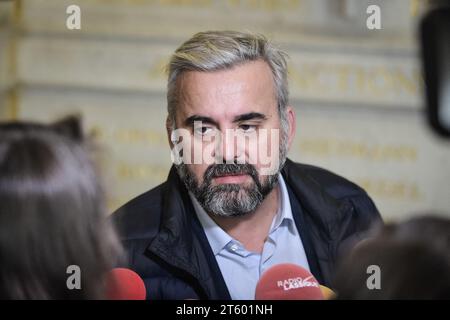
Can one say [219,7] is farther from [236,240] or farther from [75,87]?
[236,240]

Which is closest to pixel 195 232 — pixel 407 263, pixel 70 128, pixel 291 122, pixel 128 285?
pixel 128 285

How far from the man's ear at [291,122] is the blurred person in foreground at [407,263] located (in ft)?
1.92

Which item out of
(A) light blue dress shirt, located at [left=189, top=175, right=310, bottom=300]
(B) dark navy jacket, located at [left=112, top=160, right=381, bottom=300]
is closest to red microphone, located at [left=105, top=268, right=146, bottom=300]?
(B) dark navy jacket, located at [left=112, top=160, right=381, bottom=300]

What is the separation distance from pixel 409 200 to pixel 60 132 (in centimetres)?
104

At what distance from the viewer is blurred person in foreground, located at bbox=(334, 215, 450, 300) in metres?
1.50

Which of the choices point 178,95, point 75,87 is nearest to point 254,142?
point 178,95

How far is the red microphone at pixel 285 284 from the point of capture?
2027mm

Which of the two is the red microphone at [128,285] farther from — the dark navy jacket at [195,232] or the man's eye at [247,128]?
the man's eye at [247,128]

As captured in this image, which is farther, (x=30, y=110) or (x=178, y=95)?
(x=30, y=110)

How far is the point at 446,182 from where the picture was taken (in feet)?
7.33

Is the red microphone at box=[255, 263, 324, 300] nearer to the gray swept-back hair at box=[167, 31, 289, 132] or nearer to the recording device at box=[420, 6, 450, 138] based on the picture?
the gray swept-back hair at box=[167, 31, 289, 132]

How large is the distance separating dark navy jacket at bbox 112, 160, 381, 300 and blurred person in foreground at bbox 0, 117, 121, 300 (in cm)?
47

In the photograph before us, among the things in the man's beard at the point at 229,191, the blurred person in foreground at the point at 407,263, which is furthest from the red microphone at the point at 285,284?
the blurred person in foreground at the point at 407,263

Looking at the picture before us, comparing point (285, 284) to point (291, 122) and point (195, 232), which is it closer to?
point (195, 232)
